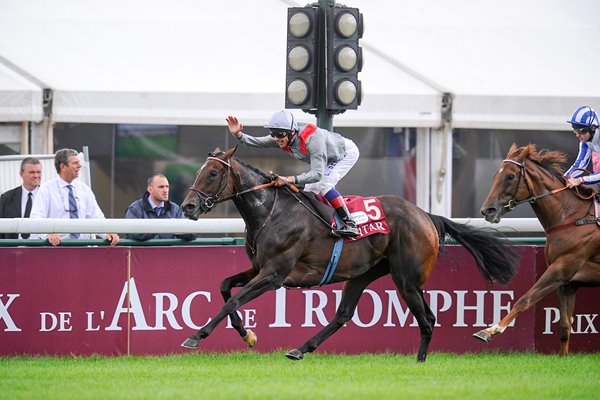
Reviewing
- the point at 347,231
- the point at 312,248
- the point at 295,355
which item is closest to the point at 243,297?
the point at 295,355

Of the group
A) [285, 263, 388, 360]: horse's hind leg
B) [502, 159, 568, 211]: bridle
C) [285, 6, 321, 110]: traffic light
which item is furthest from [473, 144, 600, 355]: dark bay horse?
[285, 6, 321, 110]: traffic light

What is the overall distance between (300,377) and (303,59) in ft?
11.3

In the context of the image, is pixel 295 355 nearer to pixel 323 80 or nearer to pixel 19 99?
pixel 323 80

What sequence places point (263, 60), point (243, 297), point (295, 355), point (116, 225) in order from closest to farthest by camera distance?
point (243, 297)
point (295, 355)
point (116, 225)
point (263, 60)

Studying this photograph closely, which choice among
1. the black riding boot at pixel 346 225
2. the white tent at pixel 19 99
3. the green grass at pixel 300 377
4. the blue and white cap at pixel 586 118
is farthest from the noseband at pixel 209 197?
the white tent at pixel 19 99

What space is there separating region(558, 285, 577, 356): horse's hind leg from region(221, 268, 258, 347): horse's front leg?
311 cm

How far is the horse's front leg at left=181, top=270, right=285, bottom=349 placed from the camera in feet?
31.1

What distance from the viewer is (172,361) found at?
10.6 meters

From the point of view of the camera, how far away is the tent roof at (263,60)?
15000mm

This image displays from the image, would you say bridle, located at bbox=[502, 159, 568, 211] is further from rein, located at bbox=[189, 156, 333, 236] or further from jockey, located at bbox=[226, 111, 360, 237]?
rein, located at bbox=[189, 156, 333, 236]

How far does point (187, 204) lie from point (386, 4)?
8774 mm

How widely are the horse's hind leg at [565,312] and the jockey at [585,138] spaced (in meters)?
1.03

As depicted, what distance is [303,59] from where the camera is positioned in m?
11.3

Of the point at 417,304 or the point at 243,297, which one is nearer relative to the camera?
the point at 243,297
